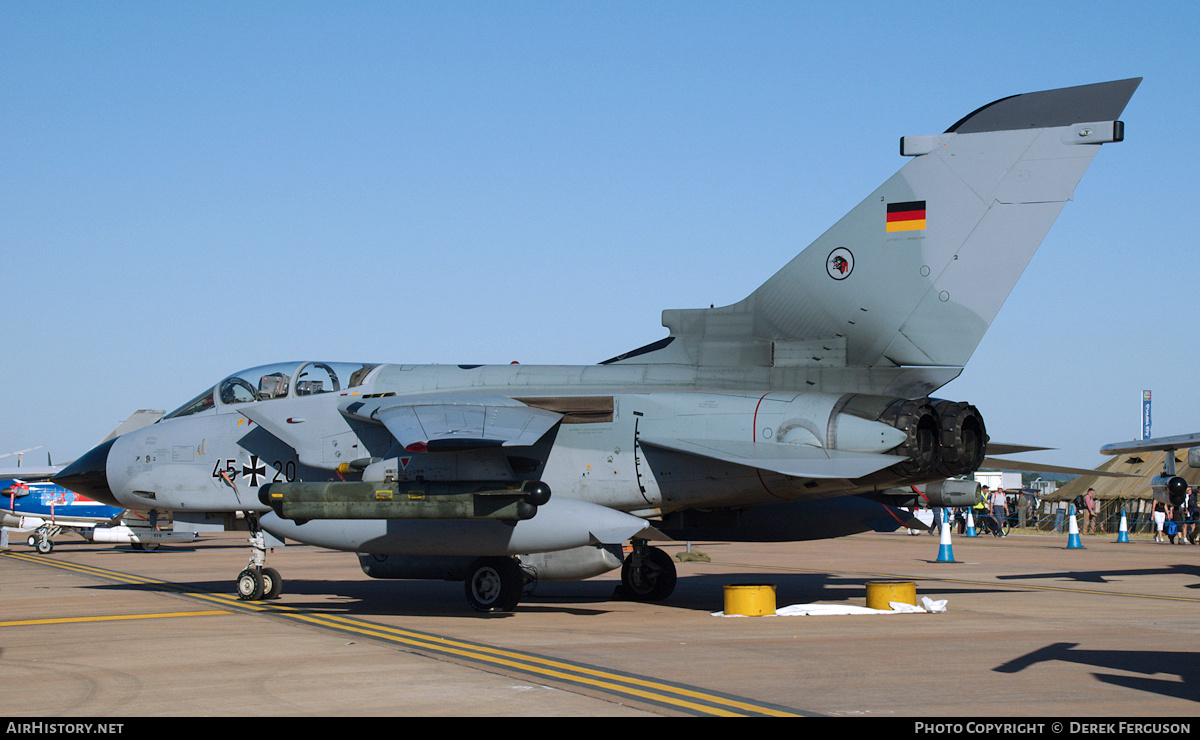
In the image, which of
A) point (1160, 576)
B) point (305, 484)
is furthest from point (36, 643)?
point (1160, 576)

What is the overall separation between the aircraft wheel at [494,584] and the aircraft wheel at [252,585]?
3065 mm

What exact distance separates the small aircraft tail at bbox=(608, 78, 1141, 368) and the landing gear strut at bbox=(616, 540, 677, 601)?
148 inches

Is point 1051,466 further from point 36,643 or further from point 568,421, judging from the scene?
point 36,643

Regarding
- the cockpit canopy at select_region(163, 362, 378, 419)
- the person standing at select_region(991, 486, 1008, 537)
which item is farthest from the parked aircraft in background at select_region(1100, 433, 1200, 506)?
the person standing at select_region(991, 486, 1008, 537)

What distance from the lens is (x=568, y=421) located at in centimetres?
1295

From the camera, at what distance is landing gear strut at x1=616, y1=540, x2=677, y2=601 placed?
1508cm

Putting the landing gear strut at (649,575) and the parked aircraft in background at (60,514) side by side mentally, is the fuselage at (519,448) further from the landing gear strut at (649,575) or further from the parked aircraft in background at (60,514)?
the parked aircraft in background at (60,514)

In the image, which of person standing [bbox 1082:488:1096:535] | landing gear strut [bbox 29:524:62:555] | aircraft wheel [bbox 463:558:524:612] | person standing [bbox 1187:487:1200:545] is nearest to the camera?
aircraft wheel [bbox 463:558:524:612]

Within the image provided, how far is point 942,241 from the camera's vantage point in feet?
39.3

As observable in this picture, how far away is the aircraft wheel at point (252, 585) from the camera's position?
568 inches

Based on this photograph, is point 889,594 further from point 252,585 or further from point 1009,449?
point 252,585

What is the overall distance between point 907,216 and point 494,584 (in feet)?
21.4

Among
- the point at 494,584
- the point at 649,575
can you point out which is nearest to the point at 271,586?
the point at 494,584

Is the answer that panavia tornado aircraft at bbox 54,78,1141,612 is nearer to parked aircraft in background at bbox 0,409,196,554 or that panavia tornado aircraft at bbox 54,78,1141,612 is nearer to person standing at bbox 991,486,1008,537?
parked aircraft in background at bbox 0,409,196,554
